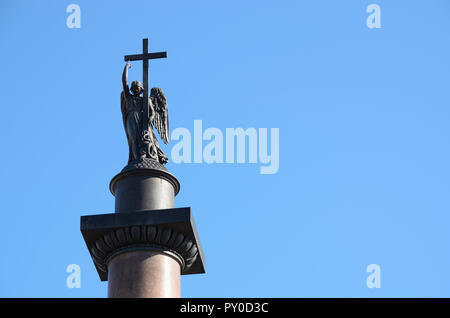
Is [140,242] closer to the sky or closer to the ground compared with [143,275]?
closer to the sky

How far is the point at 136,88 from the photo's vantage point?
1728cm

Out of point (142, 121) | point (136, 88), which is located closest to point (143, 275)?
point (142, 121)

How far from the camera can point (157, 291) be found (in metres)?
14.6

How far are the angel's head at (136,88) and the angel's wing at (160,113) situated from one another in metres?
0.24

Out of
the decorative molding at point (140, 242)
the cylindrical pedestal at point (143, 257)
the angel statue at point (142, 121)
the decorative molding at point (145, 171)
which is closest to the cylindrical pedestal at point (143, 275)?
the cylindrical pedestal at point (143, 257)

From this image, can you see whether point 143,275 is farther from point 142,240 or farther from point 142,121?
point 142,121

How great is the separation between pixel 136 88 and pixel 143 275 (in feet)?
13.5

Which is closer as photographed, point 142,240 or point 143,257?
point 143,257

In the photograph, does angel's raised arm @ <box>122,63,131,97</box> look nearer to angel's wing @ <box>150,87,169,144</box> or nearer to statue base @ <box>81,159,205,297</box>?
angel's wing @ <box>150,87,169,144</box>

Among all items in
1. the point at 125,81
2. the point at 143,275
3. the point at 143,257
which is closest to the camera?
the point at 143,275

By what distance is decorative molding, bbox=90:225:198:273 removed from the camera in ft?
49.2
